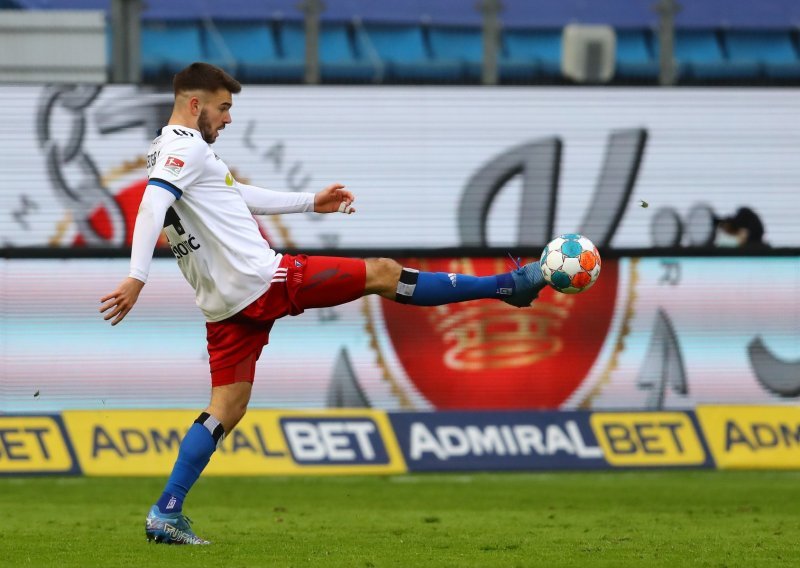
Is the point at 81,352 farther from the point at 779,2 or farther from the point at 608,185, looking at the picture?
the point at 779,2

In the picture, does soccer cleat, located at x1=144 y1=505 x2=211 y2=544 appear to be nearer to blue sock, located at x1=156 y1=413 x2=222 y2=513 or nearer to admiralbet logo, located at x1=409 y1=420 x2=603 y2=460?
blue sock, located at x1=156 y1=413 x2=222 y2=513

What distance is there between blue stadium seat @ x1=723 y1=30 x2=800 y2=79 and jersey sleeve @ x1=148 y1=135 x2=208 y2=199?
1108cm

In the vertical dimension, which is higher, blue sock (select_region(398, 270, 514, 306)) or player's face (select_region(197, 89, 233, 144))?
player's face (select_region(197, 89, 233, 144))

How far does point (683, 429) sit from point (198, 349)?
3975mm

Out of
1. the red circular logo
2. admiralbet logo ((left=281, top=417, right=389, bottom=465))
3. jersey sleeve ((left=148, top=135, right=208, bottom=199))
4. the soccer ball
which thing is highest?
jersey sleeve ((left=148, top=135, right=208, bottom=199))

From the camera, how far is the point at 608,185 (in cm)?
1430

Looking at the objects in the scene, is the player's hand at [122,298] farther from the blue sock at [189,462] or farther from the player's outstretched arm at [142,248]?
the blue sock at [189,462]

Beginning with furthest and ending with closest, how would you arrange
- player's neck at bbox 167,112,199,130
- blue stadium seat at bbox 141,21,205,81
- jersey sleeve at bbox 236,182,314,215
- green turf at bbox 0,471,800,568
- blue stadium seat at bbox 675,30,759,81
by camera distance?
blue stadium seat at bbox 675,30,759,81 < blue stadium seat at bbox 141,21,205,81 < jersey sleeve at bbox 236,182,314,215 < player's neck at bbox 167,112,199,130 < green turf at bbox 0,471,800,568

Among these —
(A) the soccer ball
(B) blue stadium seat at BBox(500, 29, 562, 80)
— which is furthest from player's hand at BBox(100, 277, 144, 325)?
(B) blue stadium seat at BBox(500, 29, 562, 80)

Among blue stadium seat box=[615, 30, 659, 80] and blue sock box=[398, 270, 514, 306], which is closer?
blue sock box=[398, 270, 514, 306]

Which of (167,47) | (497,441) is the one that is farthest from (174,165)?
(167,47)

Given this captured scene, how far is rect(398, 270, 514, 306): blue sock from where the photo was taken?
A: 6.16 metres

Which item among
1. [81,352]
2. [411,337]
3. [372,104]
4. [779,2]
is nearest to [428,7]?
[372,104]

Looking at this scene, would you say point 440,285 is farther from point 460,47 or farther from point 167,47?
point 167,47
